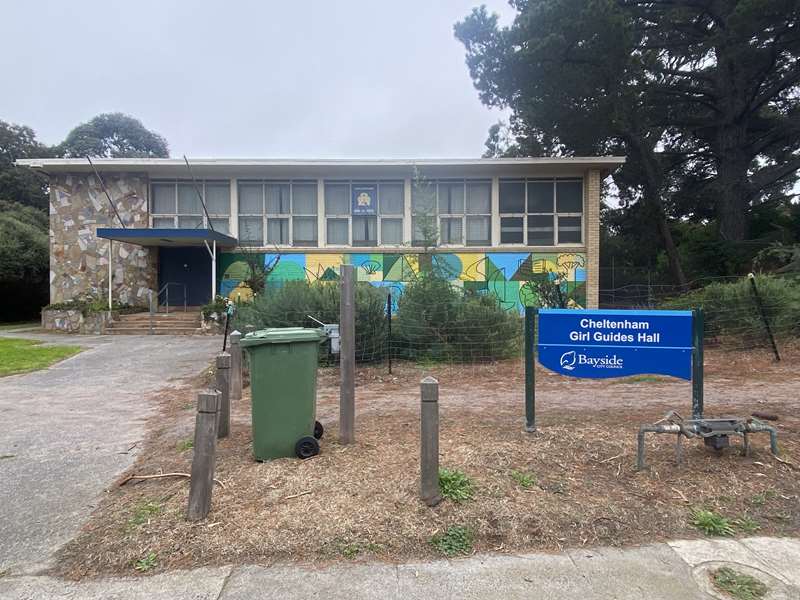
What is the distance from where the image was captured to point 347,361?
468cm

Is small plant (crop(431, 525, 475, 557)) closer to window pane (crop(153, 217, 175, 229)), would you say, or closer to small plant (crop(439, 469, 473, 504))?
small plant (crop(439, 469, 473, 504))

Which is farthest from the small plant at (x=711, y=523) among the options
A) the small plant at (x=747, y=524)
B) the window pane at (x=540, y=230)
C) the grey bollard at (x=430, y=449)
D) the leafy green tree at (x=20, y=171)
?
the leafy green tree at (x=20, y=171)

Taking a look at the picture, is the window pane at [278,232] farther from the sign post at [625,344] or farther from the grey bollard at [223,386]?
the sign post at [625,344]

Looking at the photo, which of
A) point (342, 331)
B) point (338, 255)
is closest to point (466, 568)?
point (342, 331)

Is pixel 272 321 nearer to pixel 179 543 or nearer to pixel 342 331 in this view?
pixel 342 331

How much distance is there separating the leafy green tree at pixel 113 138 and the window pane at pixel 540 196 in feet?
135

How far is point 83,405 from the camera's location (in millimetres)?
7258

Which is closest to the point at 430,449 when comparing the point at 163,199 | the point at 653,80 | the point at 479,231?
the point at 479,231

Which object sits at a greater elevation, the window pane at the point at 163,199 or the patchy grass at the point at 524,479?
the window pane at the point at 163,199

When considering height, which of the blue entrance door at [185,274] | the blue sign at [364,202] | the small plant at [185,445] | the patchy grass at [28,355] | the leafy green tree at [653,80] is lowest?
the small plant at [185,445]

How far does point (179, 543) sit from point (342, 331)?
2.16 metres

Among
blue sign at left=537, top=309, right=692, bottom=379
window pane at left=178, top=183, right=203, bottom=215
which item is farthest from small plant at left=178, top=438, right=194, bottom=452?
window pane at left=178, top=183, right=203, bottom=215

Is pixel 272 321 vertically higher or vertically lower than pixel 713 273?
lower

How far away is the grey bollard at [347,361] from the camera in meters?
4.64
